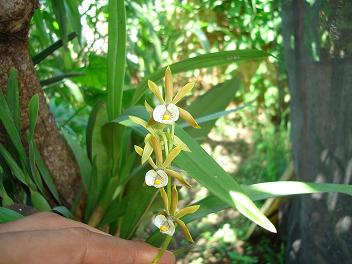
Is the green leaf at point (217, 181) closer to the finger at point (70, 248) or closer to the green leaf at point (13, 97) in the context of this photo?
the finger at point (70, 248)

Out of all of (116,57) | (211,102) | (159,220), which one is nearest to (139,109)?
(116,57)

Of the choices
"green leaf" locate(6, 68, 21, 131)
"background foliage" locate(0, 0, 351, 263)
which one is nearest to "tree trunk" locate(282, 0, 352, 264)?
"background foliage" locate(0, 0, 351, 263)

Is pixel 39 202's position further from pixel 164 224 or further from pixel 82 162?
pixel 164 224

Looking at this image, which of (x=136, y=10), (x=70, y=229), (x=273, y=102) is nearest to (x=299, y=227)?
(x=136, y=10)

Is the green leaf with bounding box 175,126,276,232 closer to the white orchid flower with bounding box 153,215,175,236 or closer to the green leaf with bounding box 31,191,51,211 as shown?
the white orchid flower with bounding box 153,215,175,236

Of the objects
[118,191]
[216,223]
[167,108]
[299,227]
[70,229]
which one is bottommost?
[216,223]

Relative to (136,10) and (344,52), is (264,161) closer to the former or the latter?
(136,10)
